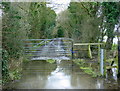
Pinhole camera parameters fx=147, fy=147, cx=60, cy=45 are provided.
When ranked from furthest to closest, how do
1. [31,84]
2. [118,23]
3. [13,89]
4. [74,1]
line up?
1. [74,1]
2. [118,23]
3. [31,84]
4. [13,89]

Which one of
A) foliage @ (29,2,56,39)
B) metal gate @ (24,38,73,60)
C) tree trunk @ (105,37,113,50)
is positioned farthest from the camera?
foliage @ (29,2,56,39)

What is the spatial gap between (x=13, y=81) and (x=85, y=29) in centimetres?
405

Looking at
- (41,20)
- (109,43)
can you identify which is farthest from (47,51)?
(109,43)

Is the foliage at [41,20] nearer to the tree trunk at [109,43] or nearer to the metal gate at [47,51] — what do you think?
the metal gate at [47,51]

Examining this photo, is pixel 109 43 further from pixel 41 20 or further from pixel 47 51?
Answer: pixel 41 20

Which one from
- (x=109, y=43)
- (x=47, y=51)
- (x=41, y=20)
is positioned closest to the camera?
(x=109, y=43)

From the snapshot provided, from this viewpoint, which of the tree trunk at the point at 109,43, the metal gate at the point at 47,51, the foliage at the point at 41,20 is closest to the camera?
the tree trunk at the point at 109,43

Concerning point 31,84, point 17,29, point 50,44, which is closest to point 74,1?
point 50,44

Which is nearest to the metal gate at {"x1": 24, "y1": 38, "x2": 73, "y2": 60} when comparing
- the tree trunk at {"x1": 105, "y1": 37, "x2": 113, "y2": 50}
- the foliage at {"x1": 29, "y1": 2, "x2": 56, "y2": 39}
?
the foliage at {"x1": 29, "y1": 2, "x2": 56, "y2": 39}

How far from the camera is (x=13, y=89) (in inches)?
115

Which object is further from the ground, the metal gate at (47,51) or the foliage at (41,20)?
the foliage at (41,20)

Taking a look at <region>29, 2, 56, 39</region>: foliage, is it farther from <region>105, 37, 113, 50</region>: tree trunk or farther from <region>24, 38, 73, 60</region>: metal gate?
<region>105, 37, 113, 50</region>: tree trunk

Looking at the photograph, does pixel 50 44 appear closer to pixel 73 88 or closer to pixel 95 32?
pixel 95 32

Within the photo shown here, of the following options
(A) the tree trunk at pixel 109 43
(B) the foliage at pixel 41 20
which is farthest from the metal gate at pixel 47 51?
(A) the tree trunk at pixel 109 43
